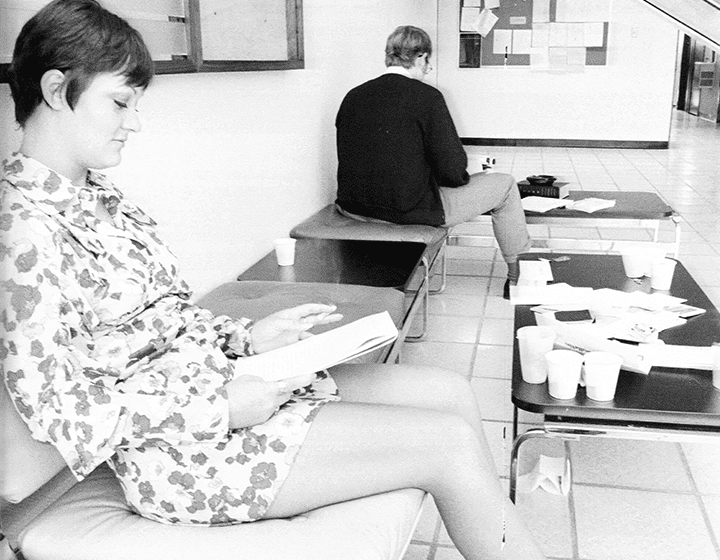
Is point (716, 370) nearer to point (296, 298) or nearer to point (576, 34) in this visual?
point (296, 298)

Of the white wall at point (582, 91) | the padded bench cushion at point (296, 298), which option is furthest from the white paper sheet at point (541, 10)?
the padded bench cushion at point (296, 298)

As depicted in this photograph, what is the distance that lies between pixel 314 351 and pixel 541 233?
4.19 metres

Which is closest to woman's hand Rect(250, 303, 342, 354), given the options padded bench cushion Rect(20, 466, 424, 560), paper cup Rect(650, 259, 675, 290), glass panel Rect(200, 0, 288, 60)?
padded bench cushion Rect(20, 466, 424, 560)

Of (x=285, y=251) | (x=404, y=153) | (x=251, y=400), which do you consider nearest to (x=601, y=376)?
(x=251, y=400)

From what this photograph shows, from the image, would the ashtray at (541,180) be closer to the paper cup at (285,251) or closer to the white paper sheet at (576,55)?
the paper cup at (285,251)

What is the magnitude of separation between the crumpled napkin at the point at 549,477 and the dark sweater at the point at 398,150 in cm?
172

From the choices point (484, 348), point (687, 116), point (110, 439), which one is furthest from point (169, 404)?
point (687, 116)

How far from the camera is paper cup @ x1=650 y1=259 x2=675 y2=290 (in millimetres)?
2746

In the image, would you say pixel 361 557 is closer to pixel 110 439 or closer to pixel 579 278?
pixel 110 439

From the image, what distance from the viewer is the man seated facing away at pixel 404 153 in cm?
379

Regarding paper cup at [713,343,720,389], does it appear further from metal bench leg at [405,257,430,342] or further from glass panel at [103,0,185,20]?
glass panel at [103,0,185,20]

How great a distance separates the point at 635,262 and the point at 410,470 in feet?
5.73

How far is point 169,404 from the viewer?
1339mm

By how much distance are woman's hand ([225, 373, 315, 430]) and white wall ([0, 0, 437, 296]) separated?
70 cm
